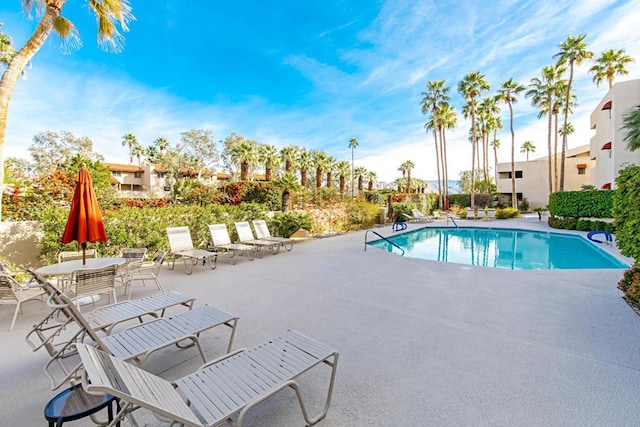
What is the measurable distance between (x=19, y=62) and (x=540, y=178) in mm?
41574

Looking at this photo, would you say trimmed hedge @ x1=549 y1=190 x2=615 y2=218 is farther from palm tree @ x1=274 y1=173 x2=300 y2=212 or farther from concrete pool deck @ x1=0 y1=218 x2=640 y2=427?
palm tree @ x1=274 y1=173 x2=300 y2=212

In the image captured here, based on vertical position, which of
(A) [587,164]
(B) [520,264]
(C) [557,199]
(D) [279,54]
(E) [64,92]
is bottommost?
(B) [520,264]

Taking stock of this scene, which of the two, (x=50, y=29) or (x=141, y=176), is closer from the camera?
(x=50, y=29)

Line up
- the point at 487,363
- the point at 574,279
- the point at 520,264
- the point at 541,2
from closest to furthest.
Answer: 1. the point at 487,363
2. the point at 574,279
3. the point at 520,264
4. the point at 541,2

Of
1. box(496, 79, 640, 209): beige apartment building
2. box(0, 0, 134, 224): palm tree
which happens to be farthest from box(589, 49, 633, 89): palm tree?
box(0, 0, 134, 224): palm tree

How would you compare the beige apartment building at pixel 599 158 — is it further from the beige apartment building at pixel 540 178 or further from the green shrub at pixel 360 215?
the green shrub at pixel 360 215

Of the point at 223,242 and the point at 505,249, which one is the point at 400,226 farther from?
the point at 223,242

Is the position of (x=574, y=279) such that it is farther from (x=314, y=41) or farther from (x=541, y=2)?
(x=314, y=41)

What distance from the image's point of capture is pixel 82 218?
4.62 metres

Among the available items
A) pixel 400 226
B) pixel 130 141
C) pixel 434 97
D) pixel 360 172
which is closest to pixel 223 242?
pixel 400 226

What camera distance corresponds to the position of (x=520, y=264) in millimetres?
9297

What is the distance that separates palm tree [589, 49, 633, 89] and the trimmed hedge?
516 inches

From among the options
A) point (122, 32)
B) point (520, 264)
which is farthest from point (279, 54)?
point (520, 264)

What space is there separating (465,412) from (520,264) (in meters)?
8.83
